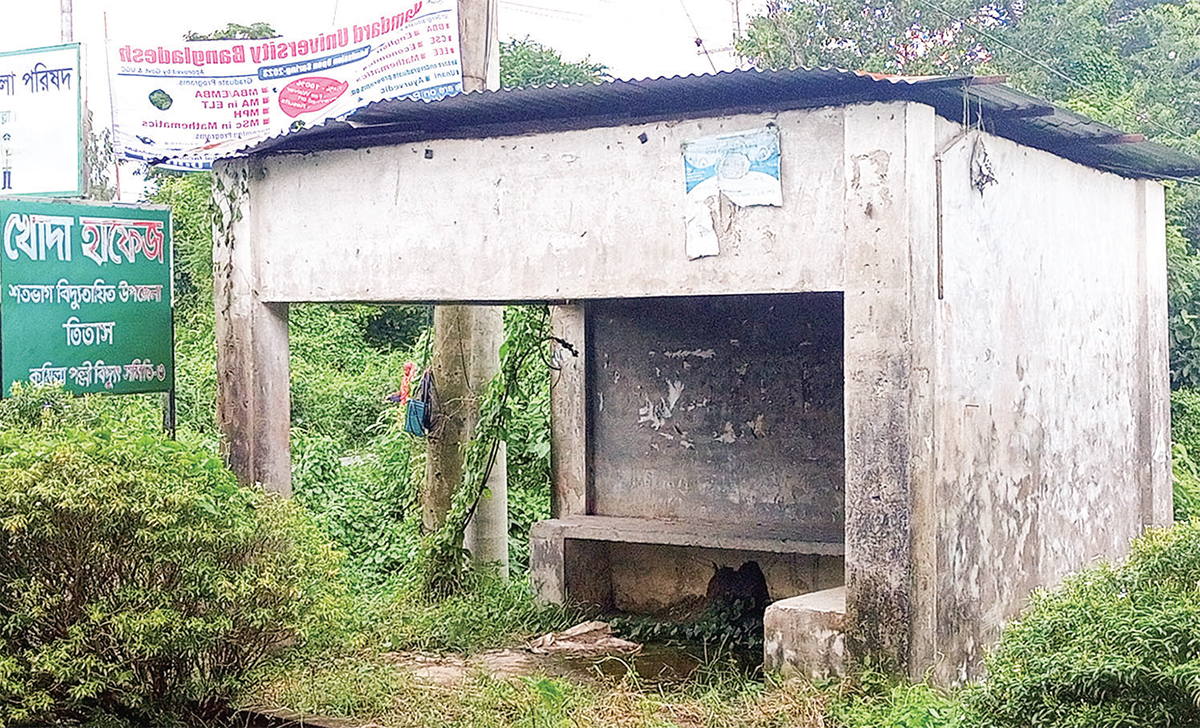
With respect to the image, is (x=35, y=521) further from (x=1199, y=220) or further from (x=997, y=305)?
(x=1199, y=220)

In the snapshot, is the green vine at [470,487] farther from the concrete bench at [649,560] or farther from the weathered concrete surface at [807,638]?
the weathered concrete surface at [807,638]

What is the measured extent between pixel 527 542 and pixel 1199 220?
30.8 feet

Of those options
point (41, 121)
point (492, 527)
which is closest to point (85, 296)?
point (41, 121)

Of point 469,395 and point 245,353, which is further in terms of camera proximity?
point 469,395

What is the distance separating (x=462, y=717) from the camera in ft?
22.1

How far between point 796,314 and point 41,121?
4.98 m

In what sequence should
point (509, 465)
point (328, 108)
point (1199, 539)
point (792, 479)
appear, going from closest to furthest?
1. point (1199, 539)
2. point (792, 479)
3. point (328, 108)
4. point (509, 465)

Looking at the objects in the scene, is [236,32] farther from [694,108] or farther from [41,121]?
[694,108]

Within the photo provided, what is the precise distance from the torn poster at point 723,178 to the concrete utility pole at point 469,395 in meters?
3.04

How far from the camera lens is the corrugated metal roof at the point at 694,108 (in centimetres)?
642

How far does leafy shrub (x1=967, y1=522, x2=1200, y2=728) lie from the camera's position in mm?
4168

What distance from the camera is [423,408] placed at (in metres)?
10.1

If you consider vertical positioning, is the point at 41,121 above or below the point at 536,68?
below

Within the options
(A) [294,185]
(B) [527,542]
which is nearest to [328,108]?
(A) [294,185]
